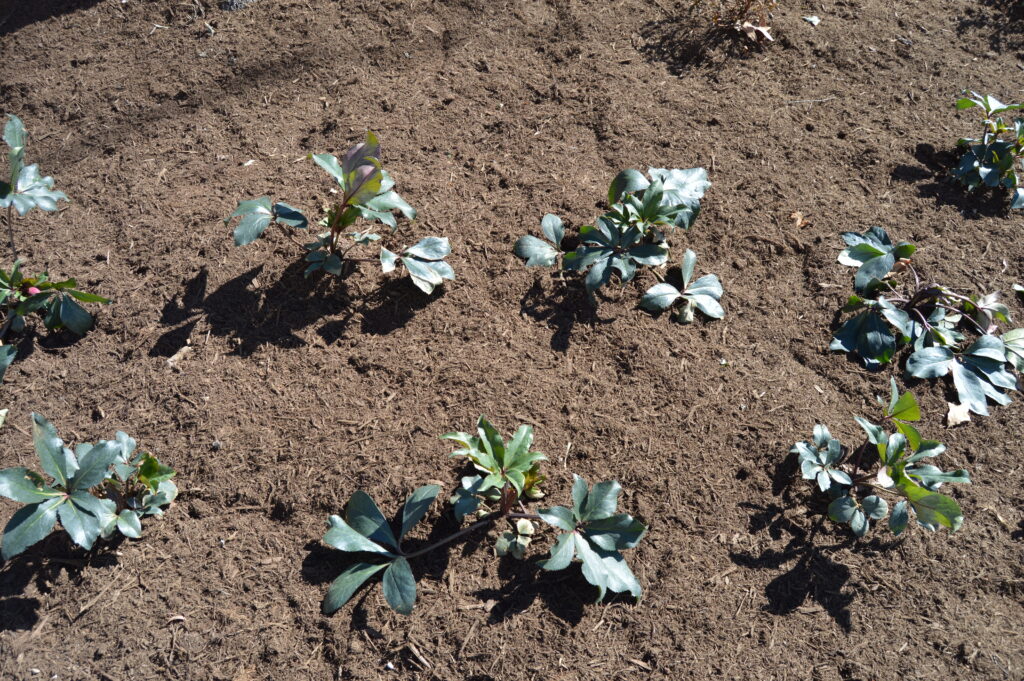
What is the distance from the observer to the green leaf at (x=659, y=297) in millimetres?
2840

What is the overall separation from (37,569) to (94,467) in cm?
47

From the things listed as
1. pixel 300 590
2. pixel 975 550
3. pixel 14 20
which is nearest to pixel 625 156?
pixel 975 550

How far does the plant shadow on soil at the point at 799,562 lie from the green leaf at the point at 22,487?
7.35 feet

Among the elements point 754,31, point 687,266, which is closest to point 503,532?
point 687,266

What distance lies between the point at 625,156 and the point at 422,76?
114cm

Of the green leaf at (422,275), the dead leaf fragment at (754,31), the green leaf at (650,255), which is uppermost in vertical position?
the dead leaf fragment at (754,31)

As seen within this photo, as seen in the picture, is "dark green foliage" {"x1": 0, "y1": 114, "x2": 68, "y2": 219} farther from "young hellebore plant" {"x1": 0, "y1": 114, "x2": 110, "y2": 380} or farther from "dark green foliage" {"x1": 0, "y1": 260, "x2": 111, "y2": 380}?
"dark green foliage" {"x1": 0, "y1": 260, "x2": 111, "y2": 380}

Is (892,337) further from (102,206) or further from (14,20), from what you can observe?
(14,20)

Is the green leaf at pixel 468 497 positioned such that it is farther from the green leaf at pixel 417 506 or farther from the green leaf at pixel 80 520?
the green leaf at pixel 80 520

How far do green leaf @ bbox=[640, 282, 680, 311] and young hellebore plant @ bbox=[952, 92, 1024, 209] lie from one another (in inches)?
64.6

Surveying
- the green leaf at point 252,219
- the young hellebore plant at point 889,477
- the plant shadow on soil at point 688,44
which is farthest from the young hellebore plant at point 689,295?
the green leaf at point 252,219

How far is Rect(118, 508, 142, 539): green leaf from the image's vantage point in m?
2.27

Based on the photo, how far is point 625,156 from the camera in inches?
131

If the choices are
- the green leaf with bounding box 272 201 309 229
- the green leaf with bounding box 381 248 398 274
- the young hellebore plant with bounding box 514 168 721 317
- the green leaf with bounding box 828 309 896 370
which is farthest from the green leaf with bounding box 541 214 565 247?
the green leaf with bounding box 828 309 896 370
